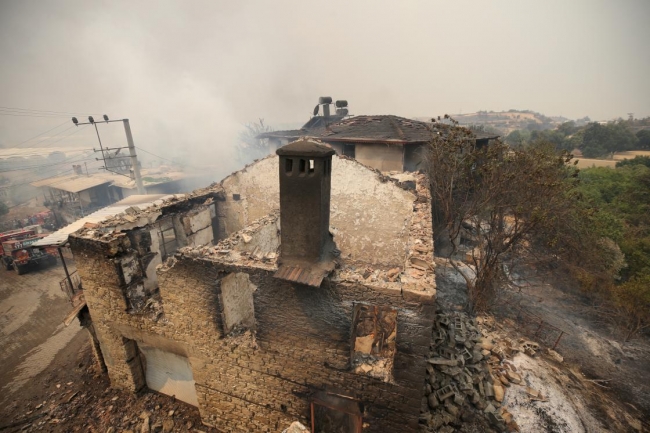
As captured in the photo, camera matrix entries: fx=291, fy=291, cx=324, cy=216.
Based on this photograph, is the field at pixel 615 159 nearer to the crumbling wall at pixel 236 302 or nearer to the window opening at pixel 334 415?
the window opening at pixel 334 415

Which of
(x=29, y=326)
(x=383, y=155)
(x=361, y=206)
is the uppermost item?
(x=383, y=155)

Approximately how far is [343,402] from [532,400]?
4811 millimetres

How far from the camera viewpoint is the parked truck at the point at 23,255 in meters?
15.7

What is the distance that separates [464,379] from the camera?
6.80 meters

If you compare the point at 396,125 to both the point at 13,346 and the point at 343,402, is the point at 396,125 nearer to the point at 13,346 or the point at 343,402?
the point at 343,402

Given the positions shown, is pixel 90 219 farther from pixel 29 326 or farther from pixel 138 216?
pixel 138 216

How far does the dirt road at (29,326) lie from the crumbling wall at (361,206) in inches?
362

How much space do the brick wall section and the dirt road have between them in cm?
481

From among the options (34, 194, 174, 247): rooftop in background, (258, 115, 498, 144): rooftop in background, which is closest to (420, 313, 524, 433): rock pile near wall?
(258, 115, 498, 144): rooftop in background

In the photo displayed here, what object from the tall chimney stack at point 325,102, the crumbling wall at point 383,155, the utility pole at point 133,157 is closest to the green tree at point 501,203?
the crumbling wall at point 383,155

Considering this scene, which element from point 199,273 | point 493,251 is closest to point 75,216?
point 199,273

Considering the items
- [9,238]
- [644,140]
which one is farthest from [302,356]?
[644,140]

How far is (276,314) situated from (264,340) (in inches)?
29.0

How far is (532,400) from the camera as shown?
6.88m
